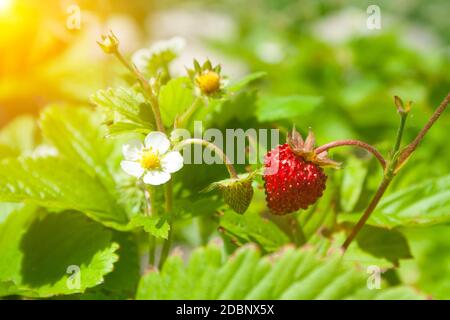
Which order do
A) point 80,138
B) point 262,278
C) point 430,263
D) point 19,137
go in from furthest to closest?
point 430,263 < point 19,137 < point 80,138 < point 262,278

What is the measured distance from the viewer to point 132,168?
1.97ft

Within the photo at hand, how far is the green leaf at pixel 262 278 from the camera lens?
1.75ft

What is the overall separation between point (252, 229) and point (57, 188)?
0.21 metres

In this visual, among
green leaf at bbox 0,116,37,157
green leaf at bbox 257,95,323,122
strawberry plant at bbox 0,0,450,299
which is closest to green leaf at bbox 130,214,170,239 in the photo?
strawberry plant at bbox 0,0,450,299

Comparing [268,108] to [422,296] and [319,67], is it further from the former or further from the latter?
[319,67]


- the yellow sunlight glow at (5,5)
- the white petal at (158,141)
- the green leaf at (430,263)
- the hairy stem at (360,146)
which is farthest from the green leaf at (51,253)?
the yellow sunlight glow at (5,5)

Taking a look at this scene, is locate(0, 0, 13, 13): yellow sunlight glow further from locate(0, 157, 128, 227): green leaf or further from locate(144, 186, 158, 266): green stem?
locate(144, 186, 158, 266): green stem

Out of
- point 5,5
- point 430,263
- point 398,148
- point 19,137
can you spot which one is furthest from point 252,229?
point 5,5

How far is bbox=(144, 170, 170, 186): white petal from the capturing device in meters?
0.57

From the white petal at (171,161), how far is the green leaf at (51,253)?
96 millimetres

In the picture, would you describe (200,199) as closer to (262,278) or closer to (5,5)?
(262,278)

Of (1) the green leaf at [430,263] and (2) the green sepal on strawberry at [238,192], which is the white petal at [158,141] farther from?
(1) the green leaf at [430,263]
